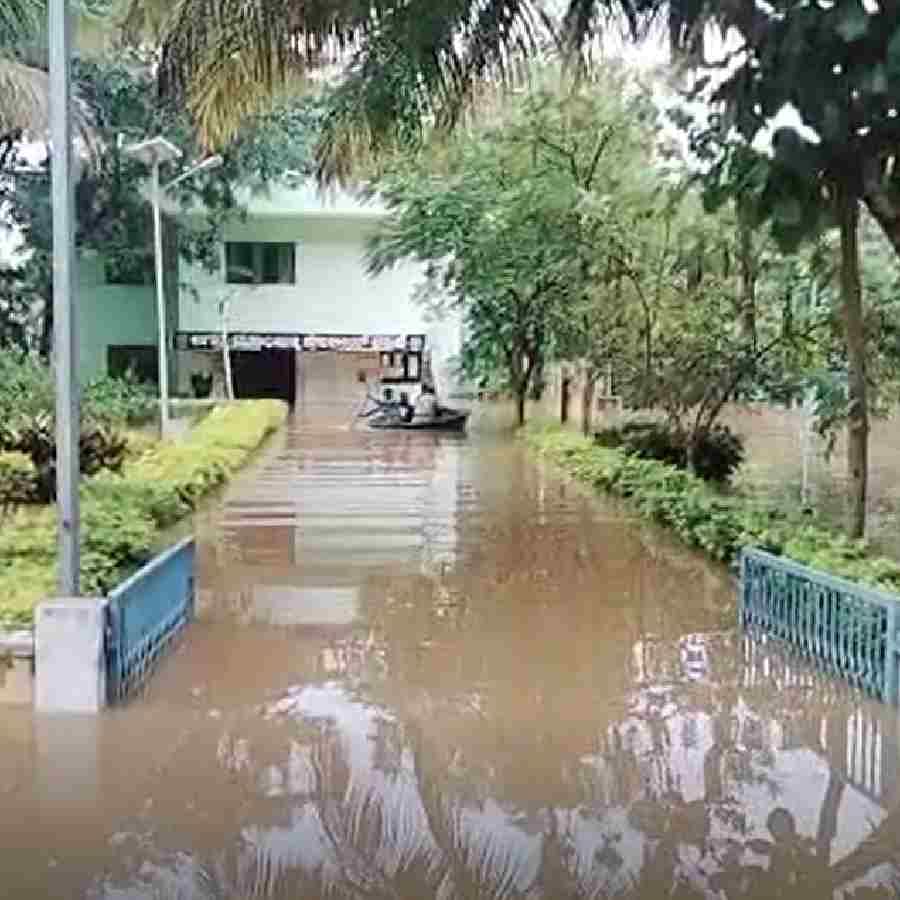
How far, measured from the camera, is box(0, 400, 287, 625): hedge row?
9.36 meters

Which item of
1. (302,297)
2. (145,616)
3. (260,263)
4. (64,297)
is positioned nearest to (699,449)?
(145,616)

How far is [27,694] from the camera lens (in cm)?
736

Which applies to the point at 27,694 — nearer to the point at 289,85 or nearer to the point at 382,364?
the point at 289,85

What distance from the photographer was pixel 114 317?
39688mm

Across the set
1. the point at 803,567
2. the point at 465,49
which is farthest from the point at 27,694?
the point at 465,49

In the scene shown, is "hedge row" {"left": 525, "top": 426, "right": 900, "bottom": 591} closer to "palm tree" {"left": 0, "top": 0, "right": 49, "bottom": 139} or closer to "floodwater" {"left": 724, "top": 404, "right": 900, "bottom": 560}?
"floodwater" {"left": 724, "top": 404, "right": 900, "bottom": 560}

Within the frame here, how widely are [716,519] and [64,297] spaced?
743 cm

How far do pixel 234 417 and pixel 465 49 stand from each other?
16907mm

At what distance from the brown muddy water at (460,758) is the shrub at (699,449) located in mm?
7708

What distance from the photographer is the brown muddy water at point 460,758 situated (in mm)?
5141

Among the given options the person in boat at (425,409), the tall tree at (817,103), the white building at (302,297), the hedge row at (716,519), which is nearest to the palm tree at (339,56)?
the hedge row at (716,519)

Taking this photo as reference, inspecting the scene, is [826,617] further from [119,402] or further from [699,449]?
[119,402]

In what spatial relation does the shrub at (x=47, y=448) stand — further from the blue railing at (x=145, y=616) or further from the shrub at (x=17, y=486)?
the blue railing at (x=145, y=616)

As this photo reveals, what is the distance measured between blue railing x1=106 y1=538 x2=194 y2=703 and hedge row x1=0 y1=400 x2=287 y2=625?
0.46 metres
